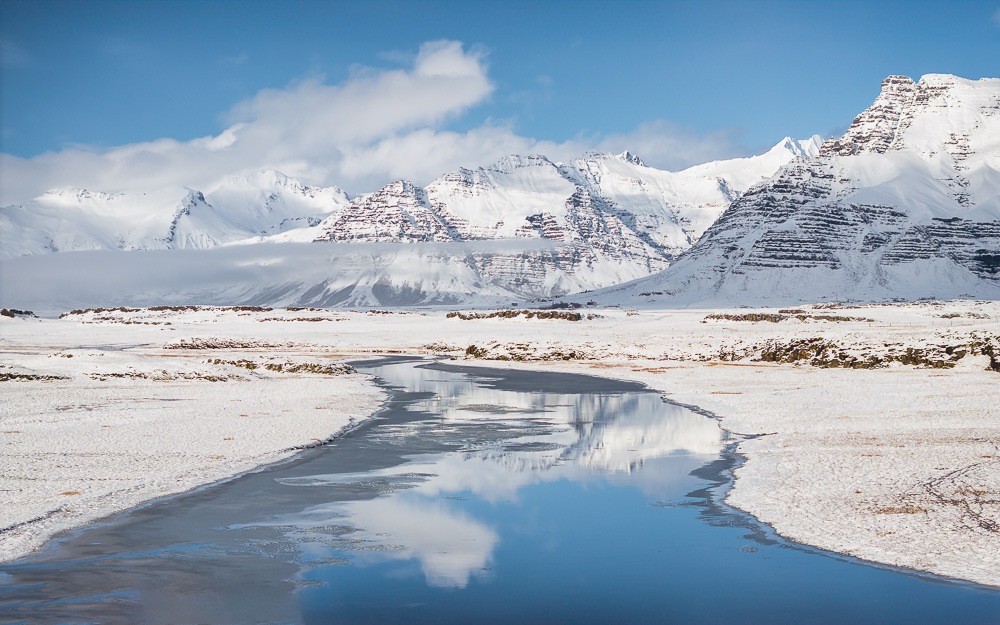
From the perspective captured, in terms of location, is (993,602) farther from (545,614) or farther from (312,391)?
(312,391)

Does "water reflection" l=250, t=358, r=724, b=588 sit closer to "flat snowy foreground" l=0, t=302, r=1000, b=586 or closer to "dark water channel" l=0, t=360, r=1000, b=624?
A: "dark water channel" l=0, t=360, r=1000, b=624

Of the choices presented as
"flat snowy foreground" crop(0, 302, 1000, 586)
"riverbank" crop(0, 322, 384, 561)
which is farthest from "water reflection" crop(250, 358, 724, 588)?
"riverbank" crop(0, 322, 384, 561)

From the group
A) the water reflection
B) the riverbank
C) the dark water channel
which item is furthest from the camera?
the riverbank

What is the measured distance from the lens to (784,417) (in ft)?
84.5

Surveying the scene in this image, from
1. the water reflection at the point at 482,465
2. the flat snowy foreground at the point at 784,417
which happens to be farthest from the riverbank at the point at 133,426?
the water reflection at the point at 482,465

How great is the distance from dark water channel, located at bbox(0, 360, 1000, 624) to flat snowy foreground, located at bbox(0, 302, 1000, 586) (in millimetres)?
877

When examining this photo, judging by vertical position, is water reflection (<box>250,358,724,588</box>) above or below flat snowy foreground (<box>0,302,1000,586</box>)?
below

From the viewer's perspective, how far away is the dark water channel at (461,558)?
977cm

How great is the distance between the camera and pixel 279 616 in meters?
9.52

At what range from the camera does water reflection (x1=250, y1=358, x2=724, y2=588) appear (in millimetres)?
12656

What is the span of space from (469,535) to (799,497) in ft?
19.5

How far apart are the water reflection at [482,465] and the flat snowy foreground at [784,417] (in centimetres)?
195

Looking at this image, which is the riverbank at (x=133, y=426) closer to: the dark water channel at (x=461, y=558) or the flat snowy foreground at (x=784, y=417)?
the flat snowy foreground at (x=784, y=417)

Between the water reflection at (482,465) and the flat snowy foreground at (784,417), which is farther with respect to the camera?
the flat snowy foreground at (784,417)
